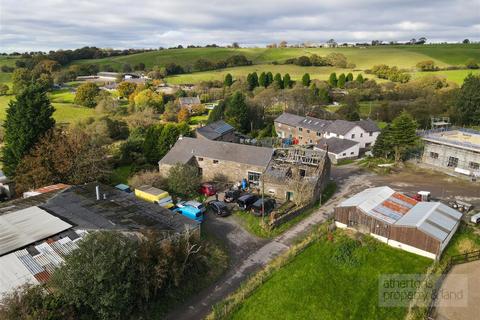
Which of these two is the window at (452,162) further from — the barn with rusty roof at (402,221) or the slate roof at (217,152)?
the slate roof at (217,152)

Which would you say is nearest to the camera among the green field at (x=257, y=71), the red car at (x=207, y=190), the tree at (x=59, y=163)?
the tree at (x=59, y=163)

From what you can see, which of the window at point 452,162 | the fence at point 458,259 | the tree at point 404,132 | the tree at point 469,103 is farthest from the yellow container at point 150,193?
the tree at point 469,103

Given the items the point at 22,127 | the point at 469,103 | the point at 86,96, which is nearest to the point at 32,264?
the point at 22,127

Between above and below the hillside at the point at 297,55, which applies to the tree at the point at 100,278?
below

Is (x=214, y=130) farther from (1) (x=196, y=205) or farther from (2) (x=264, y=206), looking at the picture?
(2) (x=264, y=206)

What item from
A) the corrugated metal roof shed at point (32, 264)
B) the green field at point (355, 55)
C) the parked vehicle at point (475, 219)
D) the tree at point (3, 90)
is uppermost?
the green field at point (355, 55)

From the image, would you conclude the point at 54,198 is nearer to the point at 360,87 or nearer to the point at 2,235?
the point at 2,235
